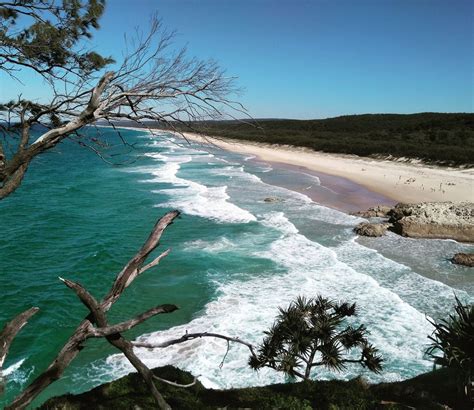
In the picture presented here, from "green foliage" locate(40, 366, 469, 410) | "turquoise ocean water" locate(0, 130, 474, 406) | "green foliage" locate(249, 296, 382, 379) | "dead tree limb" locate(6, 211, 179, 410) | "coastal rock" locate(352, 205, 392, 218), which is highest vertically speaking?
"dead tree limb" locate(6, 211, 179, 410)

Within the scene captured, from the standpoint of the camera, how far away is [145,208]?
100.0 ft

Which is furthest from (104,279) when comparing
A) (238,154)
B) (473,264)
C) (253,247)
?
(238,154)

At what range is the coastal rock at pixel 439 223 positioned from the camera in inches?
868

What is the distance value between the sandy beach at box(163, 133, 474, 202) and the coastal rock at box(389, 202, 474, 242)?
7.15 m

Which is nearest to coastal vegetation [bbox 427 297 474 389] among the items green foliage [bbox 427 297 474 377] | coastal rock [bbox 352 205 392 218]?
green foliage [bbox 427 297 474 377]

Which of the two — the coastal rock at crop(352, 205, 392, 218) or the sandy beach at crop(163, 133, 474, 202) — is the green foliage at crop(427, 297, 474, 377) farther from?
the coastal rock at crop(352, 205, 392, 218)

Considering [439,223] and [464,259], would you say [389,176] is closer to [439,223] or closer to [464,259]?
[439,223]

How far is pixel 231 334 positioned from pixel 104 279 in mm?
6975

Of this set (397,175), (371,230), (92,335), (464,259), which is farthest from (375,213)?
(92,335)

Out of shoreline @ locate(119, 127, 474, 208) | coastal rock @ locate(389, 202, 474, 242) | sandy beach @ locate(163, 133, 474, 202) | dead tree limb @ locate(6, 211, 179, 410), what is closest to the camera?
dead tree limb @ locate(6, 211, 179, 410)

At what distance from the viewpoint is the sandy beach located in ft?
108

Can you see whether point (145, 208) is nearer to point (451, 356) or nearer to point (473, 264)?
point (473, 264)

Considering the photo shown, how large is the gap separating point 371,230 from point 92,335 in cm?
2010

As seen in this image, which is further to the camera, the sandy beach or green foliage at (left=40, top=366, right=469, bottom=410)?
the sandy beach
